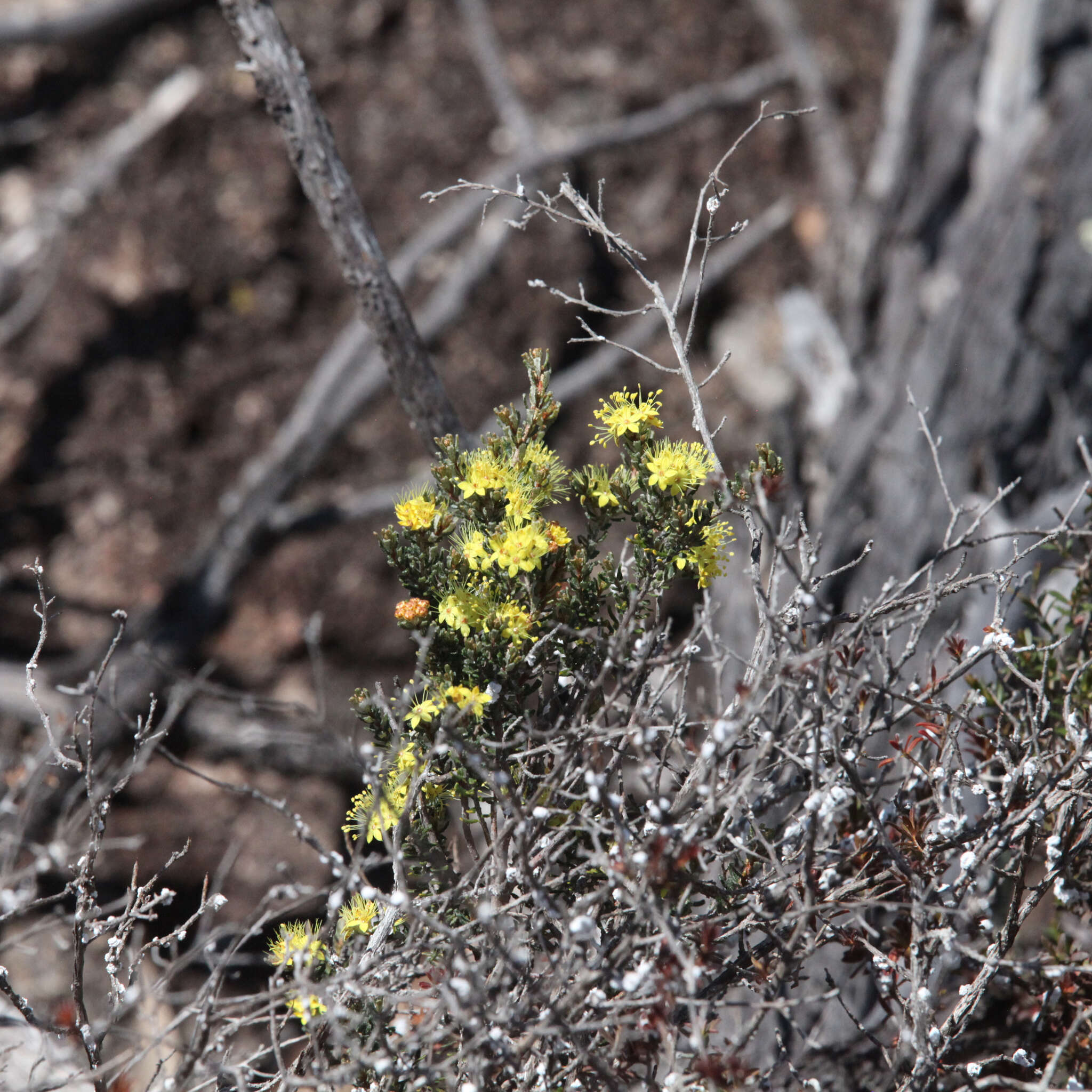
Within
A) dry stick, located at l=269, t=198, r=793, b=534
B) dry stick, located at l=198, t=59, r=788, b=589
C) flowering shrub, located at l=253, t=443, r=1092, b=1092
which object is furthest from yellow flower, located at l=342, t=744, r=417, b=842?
dry stick, located at l=198, t=59, r=788, b=589

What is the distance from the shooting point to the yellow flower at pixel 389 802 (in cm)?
122

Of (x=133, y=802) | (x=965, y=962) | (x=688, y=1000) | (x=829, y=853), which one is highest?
(x=688, y=1000)

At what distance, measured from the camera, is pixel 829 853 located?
1.39m

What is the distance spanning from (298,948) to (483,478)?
68 cm

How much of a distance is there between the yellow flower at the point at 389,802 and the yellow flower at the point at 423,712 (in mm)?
56

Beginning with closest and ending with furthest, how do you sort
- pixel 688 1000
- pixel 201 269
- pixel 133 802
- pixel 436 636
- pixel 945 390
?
1. pixel 688 1000
2. pixel 436 636
3. pixel 945 390
4. pixel 133 802
5. pixel 201 269

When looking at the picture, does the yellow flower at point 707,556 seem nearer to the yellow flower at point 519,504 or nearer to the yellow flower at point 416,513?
the yellow flower at point 519,504

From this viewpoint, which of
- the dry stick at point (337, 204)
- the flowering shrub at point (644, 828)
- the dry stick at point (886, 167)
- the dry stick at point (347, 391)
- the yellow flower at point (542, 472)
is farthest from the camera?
the dry stick at point (347, 391)

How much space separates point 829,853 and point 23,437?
3.81 metres

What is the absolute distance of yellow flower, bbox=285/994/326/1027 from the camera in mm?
1201

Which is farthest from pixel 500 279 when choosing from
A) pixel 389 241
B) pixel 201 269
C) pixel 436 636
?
pixel 436 636

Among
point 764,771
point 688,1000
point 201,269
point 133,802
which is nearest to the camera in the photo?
point 688,1000

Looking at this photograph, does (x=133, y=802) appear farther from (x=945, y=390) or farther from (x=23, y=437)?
(x=945, y=390)

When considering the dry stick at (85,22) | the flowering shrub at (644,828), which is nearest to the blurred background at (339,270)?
the dry stick at (85,22)
